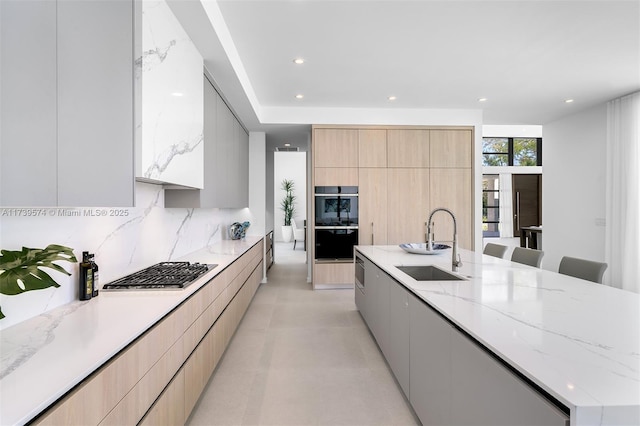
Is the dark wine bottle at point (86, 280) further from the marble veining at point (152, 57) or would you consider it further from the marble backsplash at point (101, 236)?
the marble veining at point (152, 57)

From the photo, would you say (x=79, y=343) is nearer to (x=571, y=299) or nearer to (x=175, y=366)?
(x=175, y=366)

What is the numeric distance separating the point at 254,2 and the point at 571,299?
2731mm

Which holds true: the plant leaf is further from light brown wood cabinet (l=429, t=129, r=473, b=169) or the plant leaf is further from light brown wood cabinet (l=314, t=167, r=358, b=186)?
light brown wood cabinet (l=429, t=129, r=473, b=169)

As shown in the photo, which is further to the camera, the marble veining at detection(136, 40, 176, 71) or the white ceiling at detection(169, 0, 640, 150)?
the white ceiling at detection(169, 0, 640, 150)

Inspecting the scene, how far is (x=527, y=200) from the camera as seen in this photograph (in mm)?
9109

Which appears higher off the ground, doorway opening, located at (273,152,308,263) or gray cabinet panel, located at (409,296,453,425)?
doorway opening, located at (273,152,308,263)

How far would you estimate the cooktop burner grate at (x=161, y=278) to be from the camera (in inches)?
73.2

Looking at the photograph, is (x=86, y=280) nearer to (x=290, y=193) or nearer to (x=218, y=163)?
(x=218, y=163)

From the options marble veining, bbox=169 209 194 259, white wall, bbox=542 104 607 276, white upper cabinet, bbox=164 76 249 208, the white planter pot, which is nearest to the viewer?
white upper cabinet, bbox=164 76 249 208

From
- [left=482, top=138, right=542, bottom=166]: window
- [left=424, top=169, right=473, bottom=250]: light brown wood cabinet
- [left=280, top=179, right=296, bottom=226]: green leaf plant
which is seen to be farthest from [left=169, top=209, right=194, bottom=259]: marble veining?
[left=482, top=138, right=542, bottom=166]: window

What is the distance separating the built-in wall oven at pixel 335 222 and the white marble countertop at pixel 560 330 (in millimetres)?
3004

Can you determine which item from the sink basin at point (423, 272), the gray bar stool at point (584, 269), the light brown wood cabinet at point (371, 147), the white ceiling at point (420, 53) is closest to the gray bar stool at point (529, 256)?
the gray bar stool at point (584, 269)

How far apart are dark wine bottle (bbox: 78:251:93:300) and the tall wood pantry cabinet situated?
3.62 metres

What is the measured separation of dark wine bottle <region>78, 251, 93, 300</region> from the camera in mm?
1689
